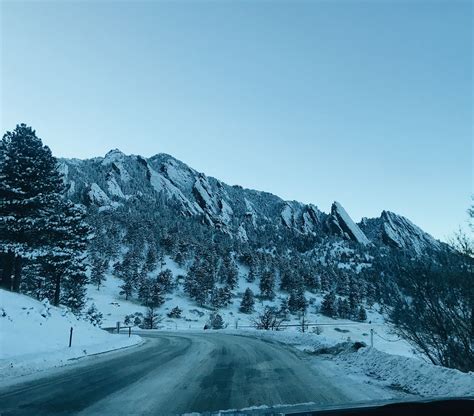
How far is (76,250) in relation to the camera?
30.9 metres

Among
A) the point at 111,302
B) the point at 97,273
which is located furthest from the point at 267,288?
Result: the point at 97,273

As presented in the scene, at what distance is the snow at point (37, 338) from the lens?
10.6 m

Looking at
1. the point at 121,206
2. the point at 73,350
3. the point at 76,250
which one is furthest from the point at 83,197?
the point at 73,350

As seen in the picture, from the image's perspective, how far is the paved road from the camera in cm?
638

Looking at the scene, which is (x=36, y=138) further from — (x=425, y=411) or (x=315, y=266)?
(x=315, y=266)

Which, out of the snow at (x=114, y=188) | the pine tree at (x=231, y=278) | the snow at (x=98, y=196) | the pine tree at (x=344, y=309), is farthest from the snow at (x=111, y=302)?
the snow at (x=114, y=188)

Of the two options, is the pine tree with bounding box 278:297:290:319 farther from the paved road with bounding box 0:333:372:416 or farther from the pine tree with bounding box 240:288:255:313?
the paved road with bounding box 0:333:372:416

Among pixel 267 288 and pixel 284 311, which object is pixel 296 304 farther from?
pixel 267 288

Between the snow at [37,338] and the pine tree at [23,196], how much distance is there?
178 inches

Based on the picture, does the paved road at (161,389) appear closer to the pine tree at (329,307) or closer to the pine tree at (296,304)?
the pine tree at (296,304)

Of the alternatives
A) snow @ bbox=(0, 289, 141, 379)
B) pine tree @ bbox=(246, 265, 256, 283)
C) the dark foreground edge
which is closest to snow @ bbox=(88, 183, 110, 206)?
pine tree @ bbox=(246, 265, 256, 283)

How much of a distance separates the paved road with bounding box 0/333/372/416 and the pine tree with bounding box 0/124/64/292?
1523 cm

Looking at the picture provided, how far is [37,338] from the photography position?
51.6 ft

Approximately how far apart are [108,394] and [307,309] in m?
85.6
